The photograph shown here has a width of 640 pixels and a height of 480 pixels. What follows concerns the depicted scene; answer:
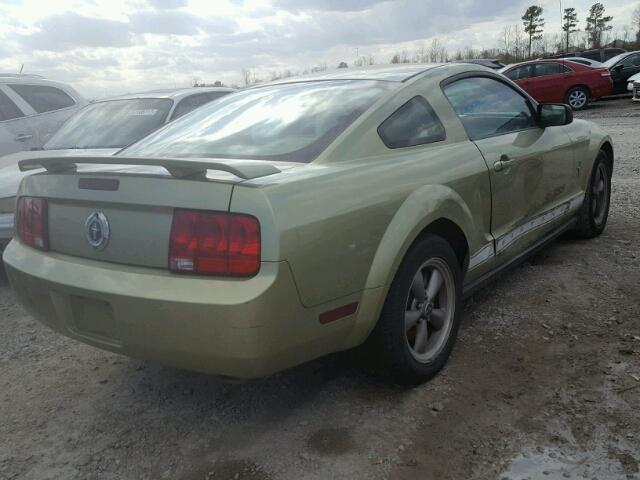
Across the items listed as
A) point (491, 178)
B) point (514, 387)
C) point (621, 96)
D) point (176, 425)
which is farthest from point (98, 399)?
point (621, 96)

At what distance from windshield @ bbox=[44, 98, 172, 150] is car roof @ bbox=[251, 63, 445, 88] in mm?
2175

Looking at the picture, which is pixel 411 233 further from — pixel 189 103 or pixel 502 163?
pixel 189 103

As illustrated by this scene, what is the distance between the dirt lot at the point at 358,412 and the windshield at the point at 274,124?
1.05 meters

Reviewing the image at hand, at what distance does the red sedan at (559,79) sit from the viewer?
16703mm

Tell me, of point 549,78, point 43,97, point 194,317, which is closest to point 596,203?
point 194,317

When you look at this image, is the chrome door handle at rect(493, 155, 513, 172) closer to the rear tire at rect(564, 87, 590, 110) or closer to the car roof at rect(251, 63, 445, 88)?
the car roof at rect(251, 63, 445, 88)

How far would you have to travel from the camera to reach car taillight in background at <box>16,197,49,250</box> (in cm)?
258

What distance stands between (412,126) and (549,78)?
50.9 ft

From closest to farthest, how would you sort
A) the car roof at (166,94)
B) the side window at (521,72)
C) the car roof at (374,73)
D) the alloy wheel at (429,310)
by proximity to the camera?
1. the alloy wheel at (429,310)
2. the car roof at (374,73)
3. the car roof at (166,94)
4. the side window at (521,72)

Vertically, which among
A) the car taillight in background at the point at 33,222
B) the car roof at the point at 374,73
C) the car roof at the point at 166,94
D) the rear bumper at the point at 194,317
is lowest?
the rear bumper at the point at 194,317

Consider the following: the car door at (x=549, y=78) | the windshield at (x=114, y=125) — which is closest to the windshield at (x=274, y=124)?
the windshield at (x=114, y=125)

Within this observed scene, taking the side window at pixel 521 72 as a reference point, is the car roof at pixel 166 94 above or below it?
above

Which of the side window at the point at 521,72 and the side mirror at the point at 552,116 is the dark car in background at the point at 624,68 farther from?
the side mirror at the point at 552,116

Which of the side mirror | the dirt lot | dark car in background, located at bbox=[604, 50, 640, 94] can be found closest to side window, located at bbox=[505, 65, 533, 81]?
dark car in background, located at bbox=[604, 50, 640, 94]
